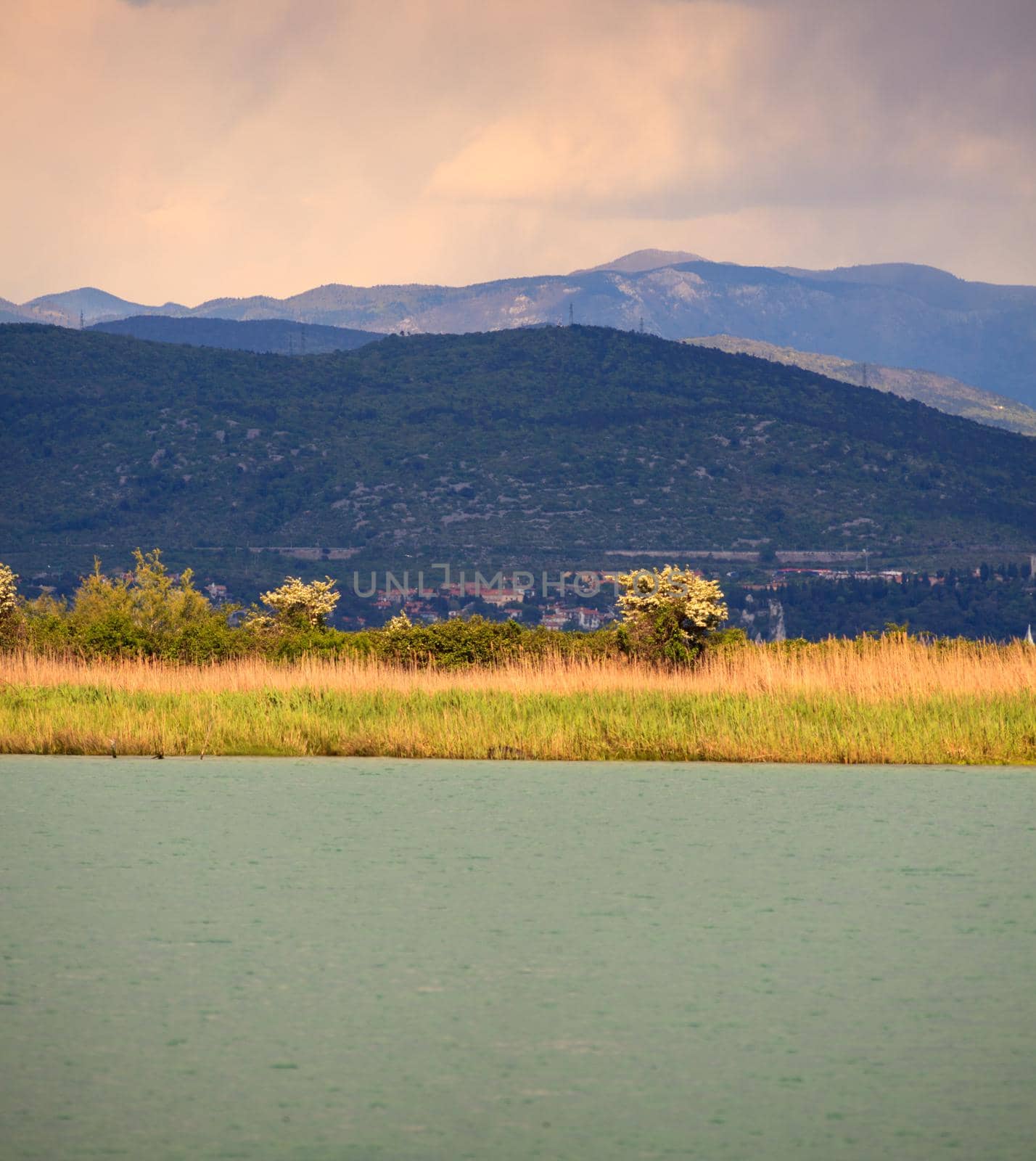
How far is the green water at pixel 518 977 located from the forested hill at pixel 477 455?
97.5 meters

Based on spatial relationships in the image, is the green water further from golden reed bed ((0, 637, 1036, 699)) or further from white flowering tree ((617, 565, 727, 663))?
white flowering tree ((617, 565, 727, 663))

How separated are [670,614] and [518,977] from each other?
1230 cm

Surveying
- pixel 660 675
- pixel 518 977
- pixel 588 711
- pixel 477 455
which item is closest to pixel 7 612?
pixel 660 675

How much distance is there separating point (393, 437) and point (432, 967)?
419 feet

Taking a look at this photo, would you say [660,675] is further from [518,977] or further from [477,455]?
[477,455]

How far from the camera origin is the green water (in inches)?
245

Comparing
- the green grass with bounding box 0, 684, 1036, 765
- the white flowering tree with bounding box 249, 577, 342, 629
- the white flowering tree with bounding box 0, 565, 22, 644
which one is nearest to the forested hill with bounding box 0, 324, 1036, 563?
the white flowering tree with bounding box 249, 577, 342, 629

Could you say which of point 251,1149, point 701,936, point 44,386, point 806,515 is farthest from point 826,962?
point 44,386

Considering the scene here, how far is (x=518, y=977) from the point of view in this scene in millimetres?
8312

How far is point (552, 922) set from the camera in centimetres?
955

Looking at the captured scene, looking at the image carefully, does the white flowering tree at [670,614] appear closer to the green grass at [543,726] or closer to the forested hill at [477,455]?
the green grass at [543,726]

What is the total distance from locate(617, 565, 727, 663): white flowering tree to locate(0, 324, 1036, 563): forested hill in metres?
89.4

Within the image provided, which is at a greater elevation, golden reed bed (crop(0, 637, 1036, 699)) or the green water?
golden reed bed (crop(0, 637, 1036, 699))

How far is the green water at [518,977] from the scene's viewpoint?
6.21 m
